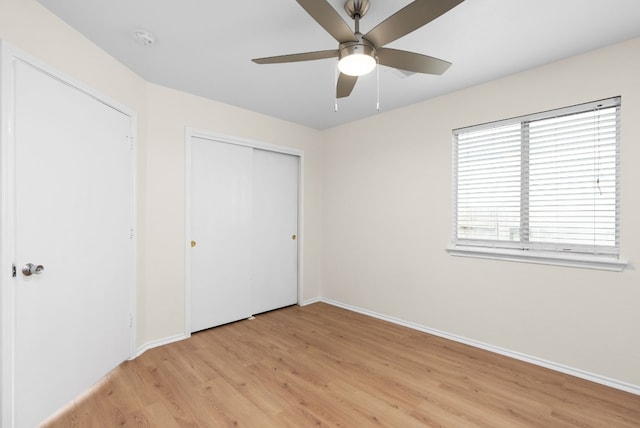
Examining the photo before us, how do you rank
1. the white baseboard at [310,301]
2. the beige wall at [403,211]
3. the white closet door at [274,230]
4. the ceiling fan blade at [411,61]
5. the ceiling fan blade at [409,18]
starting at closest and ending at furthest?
1. the ceiling fan blade at [409,18]
2. the ceiling fan blade at [411,61]
3. the beige wall at [403,211]
4. the white closet door at [274,230]
5. the white baseboard at [310,301]

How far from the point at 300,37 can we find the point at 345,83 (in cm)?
49

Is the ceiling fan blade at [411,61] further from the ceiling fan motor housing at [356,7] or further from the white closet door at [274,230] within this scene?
the white closet door at [274,230]

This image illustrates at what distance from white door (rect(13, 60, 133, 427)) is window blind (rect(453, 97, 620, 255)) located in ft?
10.6

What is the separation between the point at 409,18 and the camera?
1351 mm

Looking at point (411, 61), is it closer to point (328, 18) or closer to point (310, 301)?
point (328, 18)

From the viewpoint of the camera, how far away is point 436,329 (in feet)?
10.5

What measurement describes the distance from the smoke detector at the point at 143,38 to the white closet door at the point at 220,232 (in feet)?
3.76

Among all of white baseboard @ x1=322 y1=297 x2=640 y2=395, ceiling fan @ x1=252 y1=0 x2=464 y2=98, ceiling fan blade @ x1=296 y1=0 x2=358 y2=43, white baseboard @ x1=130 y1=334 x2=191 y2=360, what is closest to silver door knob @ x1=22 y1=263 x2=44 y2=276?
white baseboard @ x1=130 y1=334 x2=191 y2=360

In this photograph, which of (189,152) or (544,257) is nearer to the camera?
(544,257)

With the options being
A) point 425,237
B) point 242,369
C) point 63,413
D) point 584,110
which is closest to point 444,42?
point 584,110

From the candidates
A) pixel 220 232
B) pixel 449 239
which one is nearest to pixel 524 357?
pixel 449 239

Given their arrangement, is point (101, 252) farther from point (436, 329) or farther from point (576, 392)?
point (576, 392)

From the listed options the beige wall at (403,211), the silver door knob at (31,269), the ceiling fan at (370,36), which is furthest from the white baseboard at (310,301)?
the ceiling fan at (370,36)

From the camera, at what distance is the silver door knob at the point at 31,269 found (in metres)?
1.68
